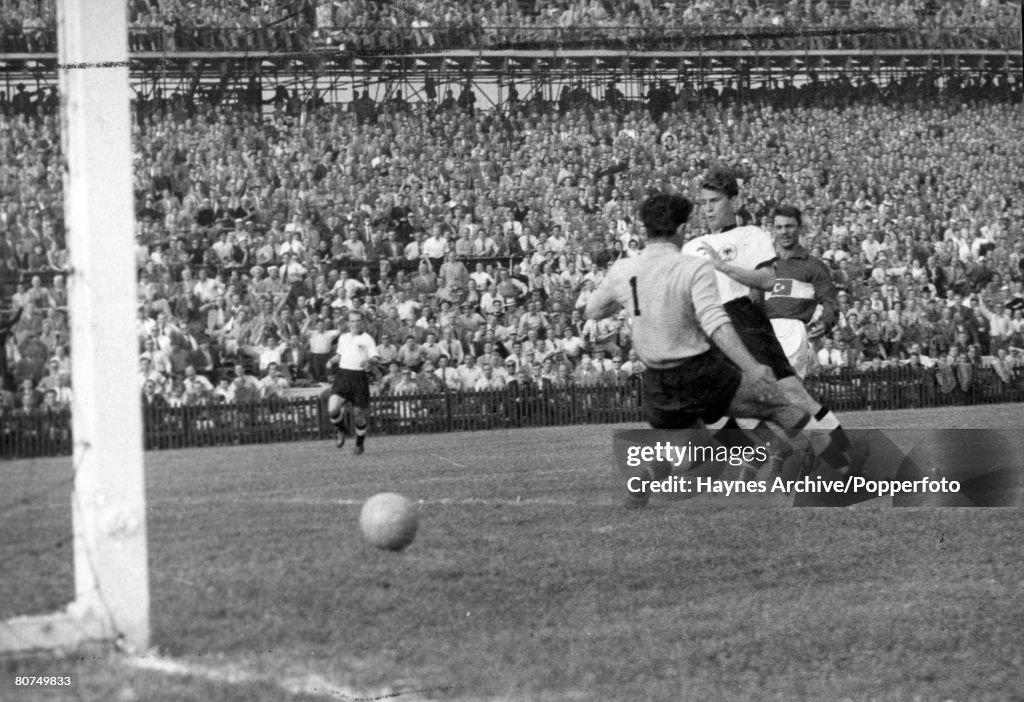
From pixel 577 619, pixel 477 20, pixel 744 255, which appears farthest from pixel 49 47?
pixel 477 20

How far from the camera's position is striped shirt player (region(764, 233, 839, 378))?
6.86 m

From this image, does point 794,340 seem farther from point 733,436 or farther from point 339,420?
point 339,420

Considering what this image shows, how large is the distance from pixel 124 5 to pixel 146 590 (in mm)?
1290

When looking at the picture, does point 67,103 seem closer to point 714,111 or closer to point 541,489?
point 541,489

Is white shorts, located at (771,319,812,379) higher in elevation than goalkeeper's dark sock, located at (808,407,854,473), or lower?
higher

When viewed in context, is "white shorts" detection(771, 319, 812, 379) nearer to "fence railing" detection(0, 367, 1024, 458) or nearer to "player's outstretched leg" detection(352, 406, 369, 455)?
"player's outstretched leg" detection(352, 406, 369, 455)

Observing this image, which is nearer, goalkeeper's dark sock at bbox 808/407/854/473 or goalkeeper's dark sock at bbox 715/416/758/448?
goalkeeper's dark sock at bbox 808/407/854/473

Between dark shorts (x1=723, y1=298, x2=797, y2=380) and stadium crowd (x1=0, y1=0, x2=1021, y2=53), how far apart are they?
807 cm

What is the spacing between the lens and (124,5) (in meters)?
2.93

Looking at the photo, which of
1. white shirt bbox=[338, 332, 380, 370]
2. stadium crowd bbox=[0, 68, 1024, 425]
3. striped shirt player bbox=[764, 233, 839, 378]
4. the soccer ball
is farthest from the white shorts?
stadium crowd bbox=[0, 68, 1024, 425]

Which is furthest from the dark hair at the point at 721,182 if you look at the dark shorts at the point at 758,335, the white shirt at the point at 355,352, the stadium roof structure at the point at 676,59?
the stadium roof structure at the point at 676,59

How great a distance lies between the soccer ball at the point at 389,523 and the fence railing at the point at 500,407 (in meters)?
6.34

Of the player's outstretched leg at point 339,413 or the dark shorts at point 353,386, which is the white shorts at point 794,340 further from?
the player's outstretched leg at point 339,413

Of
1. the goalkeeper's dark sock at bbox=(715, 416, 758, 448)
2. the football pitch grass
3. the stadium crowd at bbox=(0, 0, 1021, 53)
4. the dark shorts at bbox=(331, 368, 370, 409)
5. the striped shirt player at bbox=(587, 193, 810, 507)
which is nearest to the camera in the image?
the football pitch grass
